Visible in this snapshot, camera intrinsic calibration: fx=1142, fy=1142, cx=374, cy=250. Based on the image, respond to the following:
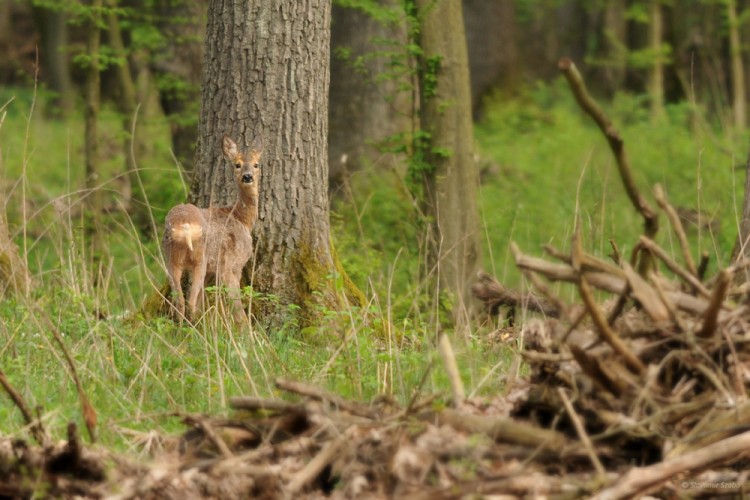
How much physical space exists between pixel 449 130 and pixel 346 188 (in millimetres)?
1038

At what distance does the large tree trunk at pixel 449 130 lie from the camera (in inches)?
388

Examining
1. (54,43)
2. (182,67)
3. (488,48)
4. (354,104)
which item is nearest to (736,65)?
(488,48)

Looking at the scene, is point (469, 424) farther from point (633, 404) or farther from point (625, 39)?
point (625, 39)

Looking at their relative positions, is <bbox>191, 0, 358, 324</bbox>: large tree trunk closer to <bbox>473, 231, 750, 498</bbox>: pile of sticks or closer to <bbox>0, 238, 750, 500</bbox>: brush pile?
<bbox>0, 238, 750, 500</bbox>: brush pile

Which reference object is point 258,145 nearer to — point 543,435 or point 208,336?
point 208,336

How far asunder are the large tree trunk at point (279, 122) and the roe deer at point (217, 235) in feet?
0.52

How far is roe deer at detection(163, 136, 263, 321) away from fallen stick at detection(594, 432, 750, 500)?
138 inches

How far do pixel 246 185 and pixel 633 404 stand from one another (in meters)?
3.49

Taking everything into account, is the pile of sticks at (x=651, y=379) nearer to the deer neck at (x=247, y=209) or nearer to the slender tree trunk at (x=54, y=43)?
the deer neck at (x=247, y=209)

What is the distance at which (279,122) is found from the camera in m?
7.16

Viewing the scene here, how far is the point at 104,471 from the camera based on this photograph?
4.07 m

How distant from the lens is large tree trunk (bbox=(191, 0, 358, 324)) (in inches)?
280

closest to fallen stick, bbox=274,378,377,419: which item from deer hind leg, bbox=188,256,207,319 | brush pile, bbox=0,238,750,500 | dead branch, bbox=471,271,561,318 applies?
brush pile, bbox=0,238,750,500

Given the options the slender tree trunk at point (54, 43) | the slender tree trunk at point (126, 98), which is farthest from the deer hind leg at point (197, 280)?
the slender tree trunk at point (54, 43)
